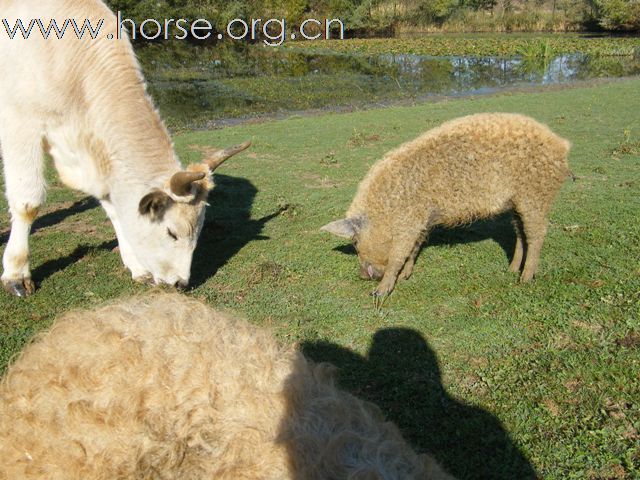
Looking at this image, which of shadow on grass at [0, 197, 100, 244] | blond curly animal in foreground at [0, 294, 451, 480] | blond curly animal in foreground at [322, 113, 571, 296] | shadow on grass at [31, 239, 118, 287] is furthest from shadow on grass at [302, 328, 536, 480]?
shadow on grass at [0, 197, 100, 244]

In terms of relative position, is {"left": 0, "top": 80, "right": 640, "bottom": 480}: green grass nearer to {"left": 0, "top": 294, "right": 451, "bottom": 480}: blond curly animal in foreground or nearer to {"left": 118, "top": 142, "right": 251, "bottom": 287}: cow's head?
{"left": 118, "top": 142, "right": 251, "bottom": 287}: cow's head

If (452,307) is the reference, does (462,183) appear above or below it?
above

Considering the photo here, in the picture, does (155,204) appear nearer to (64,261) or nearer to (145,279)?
(145,279)

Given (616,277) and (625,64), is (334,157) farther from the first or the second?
(625,64)

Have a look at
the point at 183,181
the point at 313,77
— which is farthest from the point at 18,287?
the point at 313,77

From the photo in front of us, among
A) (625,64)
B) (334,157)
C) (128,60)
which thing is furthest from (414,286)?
(625,64)

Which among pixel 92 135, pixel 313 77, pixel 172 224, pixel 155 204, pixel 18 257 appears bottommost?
pixel 313 77

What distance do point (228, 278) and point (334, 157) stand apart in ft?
18.8

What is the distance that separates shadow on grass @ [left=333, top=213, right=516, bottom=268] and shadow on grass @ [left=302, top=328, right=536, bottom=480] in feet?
7.41

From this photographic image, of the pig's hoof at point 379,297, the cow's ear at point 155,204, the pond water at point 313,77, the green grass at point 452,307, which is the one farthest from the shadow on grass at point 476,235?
the pond water at point 313,77

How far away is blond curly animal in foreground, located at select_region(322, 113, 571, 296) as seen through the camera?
18.4ft

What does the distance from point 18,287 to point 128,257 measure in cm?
110

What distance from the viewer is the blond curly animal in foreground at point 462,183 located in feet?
18.4

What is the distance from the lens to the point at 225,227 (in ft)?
25.7
